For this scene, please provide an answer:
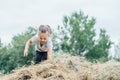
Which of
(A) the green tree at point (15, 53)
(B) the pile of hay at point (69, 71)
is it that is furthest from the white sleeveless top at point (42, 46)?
(A) the green tree at point (15, 53)

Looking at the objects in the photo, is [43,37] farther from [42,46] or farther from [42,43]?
[42,46]

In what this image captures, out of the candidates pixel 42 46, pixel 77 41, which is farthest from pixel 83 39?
pixel 42 46

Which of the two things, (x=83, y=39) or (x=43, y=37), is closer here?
(x=43, y=37)

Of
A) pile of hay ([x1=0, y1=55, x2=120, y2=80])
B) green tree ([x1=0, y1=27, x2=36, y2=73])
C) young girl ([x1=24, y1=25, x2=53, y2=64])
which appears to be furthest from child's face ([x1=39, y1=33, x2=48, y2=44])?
green tree ([x1=0, y1=27, x2=36, y2=73])

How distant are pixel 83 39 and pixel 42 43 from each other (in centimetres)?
4162

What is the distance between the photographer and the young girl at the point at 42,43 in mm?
7625

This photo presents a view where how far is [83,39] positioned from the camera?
Answer: 49.4 metres

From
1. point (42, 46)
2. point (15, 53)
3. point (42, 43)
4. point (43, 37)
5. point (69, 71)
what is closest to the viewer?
point (69, 71)

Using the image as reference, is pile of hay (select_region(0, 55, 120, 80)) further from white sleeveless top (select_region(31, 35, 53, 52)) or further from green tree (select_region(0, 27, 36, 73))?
Result: green tree (select_region(0, 27, 36, 73))

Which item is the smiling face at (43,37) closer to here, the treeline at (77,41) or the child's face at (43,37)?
the child's face at (43,37)

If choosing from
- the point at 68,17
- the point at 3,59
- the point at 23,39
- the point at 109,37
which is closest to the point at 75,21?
the point at 68,17

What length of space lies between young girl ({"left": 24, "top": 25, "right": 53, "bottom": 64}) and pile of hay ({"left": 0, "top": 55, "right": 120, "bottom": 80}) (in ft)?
3.48

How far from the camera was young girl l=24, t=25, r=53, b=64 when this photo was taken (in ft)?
25.0

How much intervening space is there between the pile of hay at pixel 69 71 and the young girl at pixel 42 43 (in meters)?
1.06
